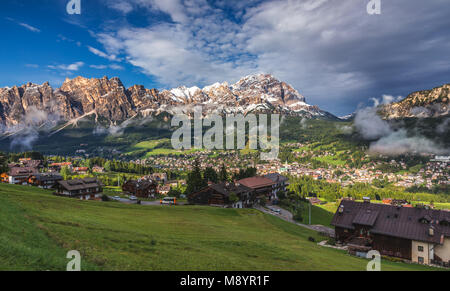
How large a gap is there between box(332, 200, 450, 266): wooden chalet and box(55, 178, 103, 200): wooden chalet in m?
79.4

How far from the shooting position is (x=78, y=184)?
82.9 meters

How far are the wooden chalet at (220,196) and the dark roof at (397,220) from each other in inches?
1227

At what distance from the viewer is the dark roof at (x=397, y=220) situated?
156ft

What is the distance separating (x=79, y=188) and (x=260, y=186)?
65130mm

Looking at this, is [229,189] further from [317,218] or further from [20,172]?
[20,172]

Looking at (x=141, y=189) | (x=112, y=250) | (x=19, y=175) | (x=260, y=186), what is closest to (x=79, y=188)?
(x=141, y=189)

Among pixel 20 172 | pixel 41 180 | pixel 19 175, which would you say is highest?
pixel 20 172

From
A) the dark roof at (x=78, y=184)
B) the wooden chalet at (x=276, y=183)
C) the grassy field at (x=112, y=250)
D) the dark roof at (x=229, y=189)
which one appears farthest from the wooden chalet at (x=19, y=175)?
the wooden chalet at (x=276, y=183)

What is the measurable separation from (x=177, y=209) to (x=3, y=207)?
32.9 metres

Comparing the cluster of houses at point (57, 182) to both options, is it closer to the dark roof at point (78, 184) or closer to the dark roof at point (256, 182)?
the dark roof at point (78, 184)

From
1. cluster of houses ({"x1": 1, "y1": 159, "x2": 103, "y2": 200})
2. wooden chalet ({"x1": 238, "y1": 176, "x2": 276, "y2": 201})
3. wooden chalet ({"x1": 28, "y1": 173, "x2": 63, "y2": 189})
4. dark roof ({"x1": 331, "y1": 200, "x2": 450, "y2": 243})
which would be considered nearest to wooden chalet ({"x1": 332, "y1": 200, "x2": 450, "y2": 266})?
dark roof ({"x1": 331, "y1": 200, "x2": 450, "y2": 243})

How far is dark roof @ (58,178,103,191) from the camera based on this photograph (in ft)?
262
